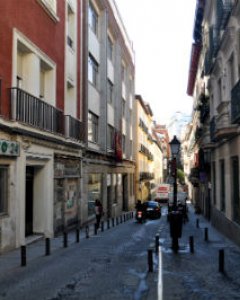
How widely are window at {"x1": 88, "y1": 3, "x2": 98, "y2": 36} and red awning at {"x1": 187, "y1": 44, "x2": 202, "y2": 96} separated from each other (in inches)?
493

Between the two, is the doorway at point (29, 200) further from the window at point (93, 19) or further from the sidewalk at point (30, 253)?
Answer: the window at point (93, 19)

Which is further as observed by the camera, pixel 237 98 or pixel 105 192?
pixel 105 192

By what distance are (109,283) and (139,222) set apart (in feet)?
72.6

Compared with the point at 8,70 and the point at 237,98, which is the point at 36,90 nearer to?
the point at 8,70

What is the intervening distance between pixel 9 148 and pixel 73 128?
902 centimetres

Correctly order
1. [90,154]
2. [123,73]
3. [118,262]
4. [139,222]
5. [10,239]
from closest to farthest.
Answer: [118,262] < [10,239] < [90,154] < [139,222] < [123,73]

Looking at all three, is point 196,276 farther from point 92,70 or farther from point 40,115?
point 92,70

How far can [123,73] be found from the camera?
4694 centimetres

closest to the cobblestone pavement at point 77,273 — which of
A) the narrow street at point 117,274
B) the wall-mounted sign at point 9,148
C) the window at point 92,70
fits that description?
the narrow street at point 117,274

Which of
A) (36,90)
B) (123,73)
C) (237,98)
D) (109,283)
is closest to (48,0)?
(36,90)

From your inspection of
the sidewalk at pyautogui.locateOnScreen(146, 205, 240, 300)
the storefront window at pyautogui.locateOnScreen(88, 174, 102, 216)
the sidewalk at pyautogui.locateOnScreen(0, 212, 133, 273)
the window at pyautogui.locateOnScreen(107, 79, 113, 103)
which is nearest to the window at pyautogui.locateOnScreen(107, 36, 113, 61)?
the window at pyautogui.locateOnScreen(107, 79, 113, 103)

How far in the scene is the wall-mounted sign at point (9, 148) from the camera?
1462 cm

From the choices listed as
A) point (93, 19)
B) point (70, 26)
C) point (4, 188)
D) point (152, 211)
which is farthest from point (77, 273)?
point (152, 211)

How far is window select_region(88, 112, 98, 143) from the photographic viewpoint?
1176 inches
